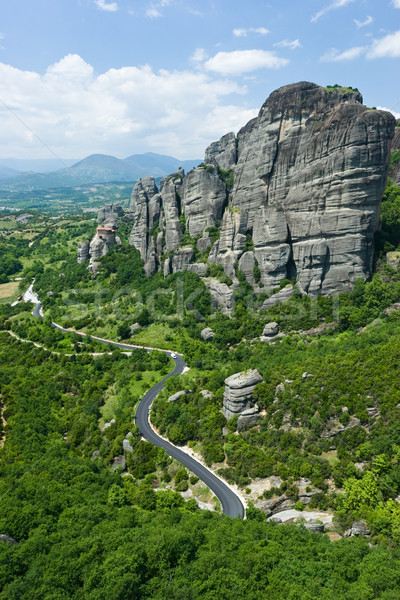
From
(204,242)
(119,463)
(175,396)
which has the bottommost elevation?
(119,463)

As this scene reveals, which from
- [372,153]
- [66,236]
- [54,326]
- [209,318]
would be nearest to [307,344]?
[209,318]

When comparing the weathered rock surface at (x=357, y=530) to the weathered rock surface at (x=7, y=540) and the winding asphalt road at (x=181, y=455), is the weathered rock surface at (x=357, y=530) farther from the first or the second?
the weathered rock surface at (x=7, y=540)

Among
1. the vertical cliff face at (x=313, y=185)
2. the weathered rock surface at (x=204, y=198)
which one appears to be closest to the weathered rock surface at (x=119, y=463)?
the vertical cliff face at (x=313, y=185)

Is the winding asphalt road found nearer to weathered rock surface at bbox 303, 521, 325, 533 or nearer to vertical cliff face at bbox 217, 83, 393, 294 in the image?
weathered rock surface at bbox 303, 521, 325, 533

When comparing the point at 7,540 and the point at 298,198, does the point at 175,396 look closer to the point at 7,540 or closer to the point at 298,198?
the point at 7,540

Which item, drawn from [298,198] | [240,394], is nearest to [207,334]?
[240,394]

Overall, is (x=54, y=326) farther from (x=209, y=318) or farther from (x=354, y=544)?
(x=354, y=544)
